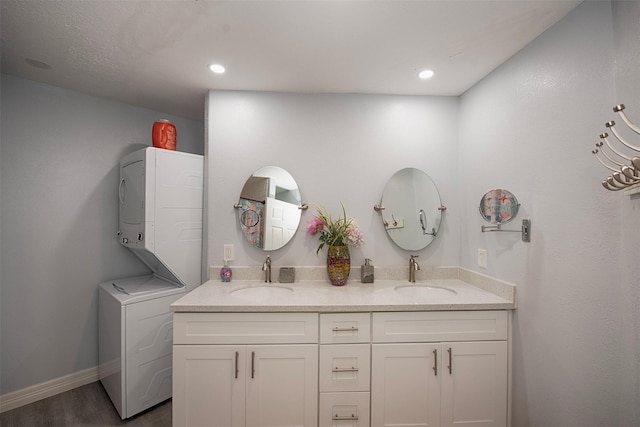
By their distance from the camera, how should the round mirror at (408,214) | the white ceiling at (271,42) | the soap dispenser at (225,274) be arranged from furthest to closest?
1. the round mirror at (408,214)
2. the soap dispenser at (225,274)
3. the white ceiling at (271,42)

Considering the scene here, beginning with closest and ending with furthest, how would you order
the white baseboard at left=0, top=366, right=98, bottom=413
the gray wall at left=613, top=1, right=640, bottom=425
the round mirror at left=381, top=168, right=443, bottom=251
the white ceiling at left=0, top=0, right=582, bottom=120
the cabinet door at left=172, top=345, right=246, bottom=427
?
1. the gray wall at left=613, top=1, right=640, bottom=425
2. the white ceiling at left=0, top=0, right=582, bottom=120
3. the cabinet door at left=172, top=345, right=246, bottom=427
4. the white baseboard at left=0, top=366, right=98, bottom=413
5. the round mirror at left=381, top=168, right=443, bottom=251

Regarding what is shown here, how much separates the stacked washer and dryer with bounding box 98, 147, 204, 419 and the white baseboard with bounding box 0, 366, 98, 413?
0.44 feet

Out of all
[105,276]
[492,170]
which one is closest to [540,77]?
[492,170]

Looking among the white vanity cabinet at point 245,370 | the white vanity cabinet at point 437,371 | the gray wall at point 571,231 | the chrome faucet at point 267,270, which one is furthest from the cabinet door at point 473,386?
the chrome faucet at point 267,270

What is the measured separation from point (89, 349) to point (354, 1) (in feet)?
9.98

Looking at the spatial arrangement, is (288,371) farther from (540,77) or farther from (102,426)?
(540,77)

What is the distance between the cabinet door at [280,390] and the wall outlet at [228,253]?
75cm

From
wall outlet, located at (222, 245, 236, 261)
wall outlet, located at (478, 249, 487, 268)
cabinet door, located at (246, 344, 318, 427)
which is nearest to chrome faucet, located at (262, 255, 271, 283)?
wall outlet, located at (222, 245, 236, 261)

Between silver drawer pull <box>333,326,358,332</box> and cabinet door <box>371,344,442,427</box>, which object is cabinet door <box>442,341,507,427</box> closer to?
cabinet door <box>371,344,442,427</box>

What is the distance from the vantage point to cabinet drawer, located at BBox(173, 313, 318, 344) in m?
1.46

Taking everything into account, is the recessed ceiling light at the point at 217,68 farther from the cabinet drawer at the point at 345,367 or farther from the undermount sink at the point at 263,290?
the cabinet drawer at the point at 345,367

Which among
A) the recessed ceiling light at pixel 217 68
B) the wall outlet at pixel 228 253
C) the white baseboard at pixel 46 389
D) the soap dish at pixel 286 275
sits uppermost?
the recessed ceiling light at pixel 217 68

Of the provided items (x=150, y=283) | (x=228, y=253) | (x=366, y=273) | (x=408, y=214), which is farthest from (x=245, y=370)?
(x=408, y=214)

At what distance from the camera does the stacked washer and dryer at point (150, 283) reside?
5.90ft
